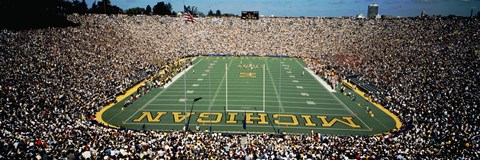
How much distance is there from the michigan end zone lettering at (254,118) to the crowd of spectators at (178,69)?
343 cm

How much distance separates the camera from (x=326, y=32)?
70688mm

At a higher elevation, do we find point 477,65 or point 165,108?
point 477,65

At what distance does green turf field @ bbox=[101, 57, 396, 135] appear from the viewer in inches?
840

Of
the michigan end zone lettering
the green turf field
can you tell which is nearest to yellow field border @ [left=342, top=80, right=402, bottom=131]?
the green turf field

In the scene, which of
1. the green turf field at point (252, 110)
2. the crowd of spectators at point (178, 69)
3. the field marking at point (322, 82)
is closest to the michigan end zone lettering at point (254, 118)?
the green turf field at point (252, 110)

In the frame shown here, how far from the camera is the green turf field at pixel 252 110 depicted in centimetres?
2134

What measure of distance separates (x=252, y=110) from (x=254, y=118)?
2.02 meters

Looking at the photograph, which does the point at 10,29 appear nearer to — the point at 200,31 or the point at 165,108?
the point at 165,108

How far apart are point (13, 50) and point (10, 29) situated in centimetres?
636

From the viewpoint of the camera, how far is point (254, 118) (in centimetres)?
2303

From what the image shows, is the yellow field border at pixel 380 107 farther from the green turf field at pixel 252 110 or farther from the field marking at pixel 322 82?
the field marking at pixel 322 82

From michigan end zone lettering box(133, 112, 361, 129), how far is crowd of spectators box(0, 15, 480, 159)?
135 inches

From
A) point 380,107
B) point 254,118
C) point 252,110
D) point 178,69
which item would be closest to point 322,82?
point 380,107

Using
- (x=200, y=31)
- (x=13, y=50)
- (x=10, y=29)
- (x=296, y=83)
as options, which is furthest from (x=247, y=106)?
(x=200, y=31)
